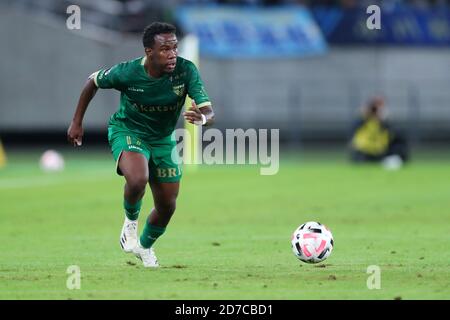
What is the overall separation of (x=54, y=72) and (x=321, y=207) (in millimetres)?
17933

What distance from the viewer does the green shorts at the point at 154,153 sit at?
1147cm

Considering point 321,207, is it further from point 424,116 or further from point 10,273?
point 424,116

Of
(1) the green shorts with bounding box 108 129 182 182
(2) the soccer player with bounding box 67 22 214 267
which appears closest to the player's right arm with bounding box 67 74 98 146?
(2) the soccer player with bounding box 67 22 214 267

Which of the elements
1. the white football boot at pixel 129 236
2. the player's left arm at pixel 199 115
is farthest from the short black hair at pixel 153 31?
the white football boot at pixel 129 236

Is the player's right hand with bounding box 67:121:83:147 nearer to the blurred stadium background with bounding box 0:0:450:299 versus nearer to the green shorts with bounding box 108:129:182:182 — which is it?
the green shorts with bounding box 108:129:182:182

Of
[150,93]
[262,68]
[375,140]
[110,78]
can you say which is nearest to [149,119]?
[150,93]

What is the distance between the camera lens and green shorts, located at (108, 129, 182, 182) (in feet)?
37.6

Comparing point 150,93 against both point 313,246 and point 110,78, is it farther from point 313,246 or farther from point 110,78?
point 313,246

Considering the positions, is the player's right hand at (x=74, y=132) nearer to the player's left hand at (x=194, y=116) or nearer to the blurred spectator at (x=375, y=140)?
the player's left hand at (x=194, y=116)

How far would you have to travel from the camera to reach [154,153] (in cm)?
1155

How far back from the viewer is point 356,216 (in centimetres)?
1734

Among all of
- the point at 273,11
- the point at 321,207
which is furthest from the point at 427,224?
the point at 273,11

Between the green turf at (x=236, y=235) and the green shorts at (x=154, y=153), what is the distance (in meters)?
0.93

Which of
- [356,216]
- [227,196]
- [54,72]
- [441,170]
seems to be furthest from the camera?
[54,72]
